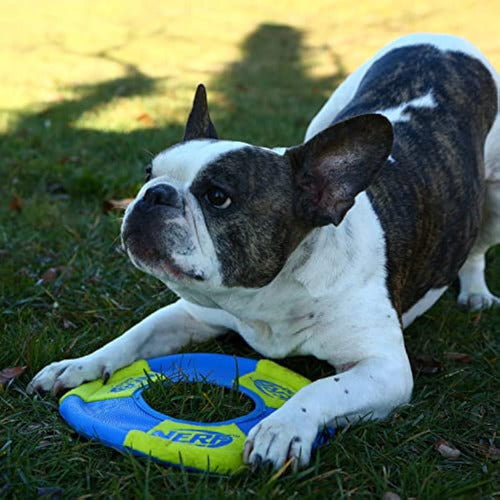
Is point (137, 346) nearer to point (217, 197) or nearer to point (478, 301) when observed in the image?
point (217, 197)

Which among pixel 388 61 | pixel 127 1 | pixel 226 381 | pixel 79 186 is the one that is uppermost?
pixel 388 61

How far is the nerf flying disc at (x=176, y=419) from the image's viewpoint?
230 cm

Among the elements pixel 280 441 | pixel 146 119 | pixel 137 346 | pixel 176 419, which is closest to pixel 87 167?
pixel 146 119

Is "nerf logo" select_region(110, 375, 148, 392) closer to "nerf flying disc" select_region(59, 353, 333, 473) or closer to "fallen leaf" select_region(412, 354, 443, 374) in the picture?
"nerf flying disc" select_region(59, 353, 333, 473)

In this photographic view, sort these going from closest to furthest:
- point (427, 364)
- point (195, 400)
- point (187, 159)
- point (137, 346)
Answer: point (187, 159)
point (195, 400)
point (137, 346)
point (427, 364)

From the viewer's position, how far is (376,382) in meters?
2.69

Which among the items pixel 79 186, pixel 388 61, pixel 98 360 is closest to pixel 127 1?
pixel 79 186

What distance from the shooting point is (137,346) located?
3090mm

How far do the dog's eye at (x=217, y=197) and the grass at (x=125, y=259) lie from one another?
0.83 metres

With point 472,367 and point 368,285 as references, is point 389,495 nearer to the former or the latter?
point 368,285

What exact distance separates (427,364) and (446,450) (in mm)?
674

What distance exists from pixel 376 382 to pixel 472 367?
0.75 meters

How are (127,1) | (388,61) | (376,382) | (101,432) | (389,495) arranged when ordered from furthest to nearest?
(127,1) → (388,61) → (376,382) → (101,432) → (389,495)

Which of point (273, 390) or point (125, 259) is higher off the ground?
point (273, 390)
